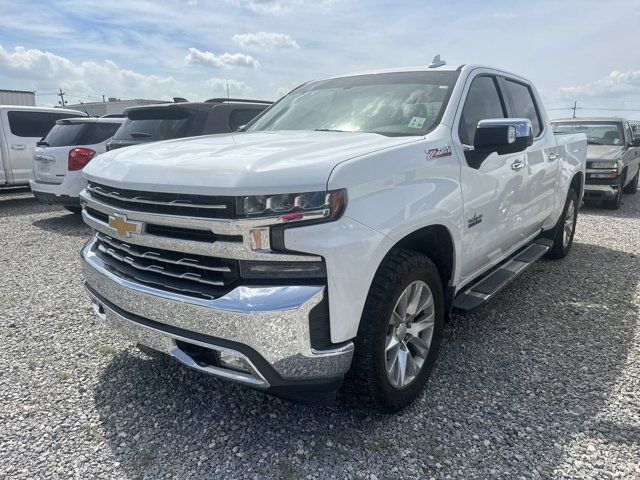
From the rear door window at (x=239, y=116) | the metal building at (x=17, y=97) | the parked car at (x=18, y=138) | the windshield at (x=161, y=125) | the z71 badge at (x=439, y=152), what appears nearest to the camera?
the z71 badge at (x=439, y=152)

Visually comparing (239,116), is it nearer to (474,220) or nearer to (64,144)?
(64,144)

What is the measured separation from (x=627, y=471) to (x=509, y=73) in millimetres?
3189

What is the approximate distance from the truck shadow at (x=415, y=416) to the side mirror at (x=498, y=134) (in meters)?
1.43

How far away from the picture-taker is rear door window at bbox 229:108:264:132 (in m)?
6.65

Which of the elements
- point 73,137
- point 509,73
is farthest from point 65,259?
point 509,73

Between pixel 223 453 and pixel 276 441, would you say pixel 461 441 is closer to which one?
pixel 276 441

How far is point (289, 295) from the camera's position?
2.01 m

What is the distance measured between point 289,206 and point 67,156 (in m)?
7.14

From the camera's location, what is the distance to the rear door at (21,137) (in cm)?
1001

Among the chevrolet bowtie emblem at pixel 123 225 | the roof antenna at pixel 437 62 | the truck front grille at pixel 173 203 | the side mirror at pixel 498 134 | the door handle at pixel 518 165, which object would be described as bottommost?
the chevrolet bowtie emblem at pixel 123 225

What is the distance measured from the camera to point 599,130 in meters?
10.6

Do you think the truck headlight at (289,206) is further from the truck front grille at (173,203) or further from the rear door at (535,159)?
the rear door at (535,159)

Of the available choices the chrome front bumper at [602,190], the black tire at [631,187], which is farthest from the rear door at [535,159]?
the black tire at [631,187]

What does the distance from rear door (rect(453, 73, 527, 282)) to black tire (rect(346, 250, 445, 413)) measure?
65cm
